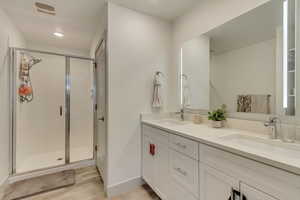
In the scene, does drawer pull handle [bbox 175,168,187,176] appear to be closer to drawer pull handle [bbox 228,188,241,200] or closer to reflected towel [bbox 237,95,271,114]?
drawer pull handle [bbox 228,188,241,200]

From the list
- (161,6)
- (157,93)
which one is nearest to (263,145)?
(157,93)

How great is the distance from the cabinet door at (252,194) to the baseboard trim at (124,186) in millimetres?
1428

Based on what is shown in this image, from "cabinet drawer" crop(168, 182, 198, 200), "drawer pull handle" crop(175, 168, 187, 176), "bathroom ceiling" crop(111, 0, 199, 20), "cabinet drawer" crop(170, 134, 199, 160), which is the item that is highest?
"bathroom ceiling" crop(111, 0, 199, 20)

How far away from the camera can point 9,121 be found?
6.94 feet

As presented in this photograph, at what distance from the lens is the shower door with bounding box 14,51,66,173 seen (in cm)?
288

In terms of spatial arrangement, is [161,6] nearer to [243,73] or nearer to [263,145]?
[243,73]

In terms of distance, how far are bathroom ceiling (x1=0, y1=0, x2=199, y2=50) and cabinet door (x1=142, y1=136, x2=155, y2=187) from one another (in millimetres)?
1751

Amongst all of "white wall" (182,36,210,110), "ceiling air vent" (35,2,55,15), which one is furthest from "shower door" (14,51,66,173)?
"white wall" (182,36,210,110)

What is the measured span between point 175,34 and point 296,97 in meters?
1.71

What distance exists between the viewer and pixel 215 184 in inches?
39.4

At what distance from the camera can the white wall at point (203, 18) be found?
4.71 ft

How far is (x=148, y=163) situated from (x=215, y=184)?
3.21ft

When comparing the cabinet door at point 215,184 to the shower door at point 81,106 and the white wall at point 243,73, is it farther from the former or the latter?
the shower door at point 81,106

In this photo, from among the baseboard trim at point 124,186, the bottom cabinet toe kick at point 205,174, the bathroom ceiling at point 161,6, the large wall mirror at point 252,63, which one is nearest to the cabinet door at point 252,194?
the bottom cabinet toe kick at point 205,174
